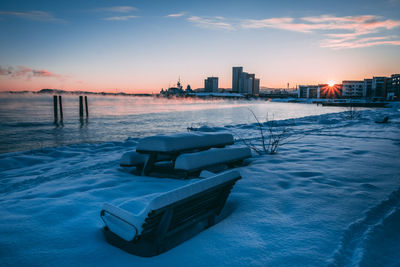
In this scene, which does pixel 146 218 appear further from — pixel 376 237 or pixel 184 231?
pixel 376 237

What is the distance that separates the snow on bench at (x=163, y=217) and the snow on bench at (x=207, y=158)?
1.91m

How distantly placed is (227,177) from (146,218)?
1078 mm

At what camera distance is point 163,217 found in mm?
2273

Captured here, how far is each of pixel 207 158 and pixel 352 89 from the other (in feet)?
480

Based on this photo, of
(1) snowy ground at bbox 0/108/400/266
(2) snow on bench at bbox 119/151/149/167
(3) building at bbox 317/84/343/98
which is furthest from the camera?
(3) building at bbox 317/84/343/98

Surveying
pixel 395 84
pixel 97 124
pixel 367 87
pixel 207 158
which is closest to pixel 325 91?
pixel 367 87

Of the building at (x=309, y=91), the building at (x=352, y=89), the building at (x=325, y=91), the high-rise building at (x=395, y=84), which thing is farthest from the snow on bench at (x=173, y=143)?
the building at (x=309, y=91)

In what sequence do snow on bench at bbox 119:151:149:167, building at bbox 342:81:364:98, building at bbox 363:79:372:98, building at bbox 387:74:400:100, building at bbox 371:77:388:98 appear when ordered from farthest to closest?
building at bbox 342:81:364:98
building at bbox 363:79:372:98
building at bbox 371:77:388:98
building at bbox 387:74:400:100
snow on bench at bbox 119:151:149:167

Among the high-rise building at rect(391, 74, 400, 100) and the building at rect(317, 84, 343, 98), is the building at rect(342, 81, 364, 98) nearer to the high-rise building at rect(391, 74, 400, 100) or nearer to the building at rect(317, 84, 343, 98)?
the building at rect(317, 84, 343, 98)

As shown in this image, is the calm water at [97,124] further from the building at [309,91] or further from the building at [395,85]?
the building at [309,91]

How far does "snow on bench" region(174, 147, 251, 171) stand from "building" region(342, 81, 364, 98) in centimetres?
14037

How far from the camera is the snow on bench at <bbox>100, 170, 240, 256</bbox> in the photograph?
217 centimetres

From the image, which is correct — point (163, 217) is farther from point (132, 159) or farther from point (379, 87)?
point (379, 87)

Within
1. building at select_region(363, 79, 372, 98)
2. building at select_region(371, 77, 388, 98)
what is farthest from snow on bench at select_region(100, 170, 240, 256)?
building at select_region(363, 79, 372, 98)
